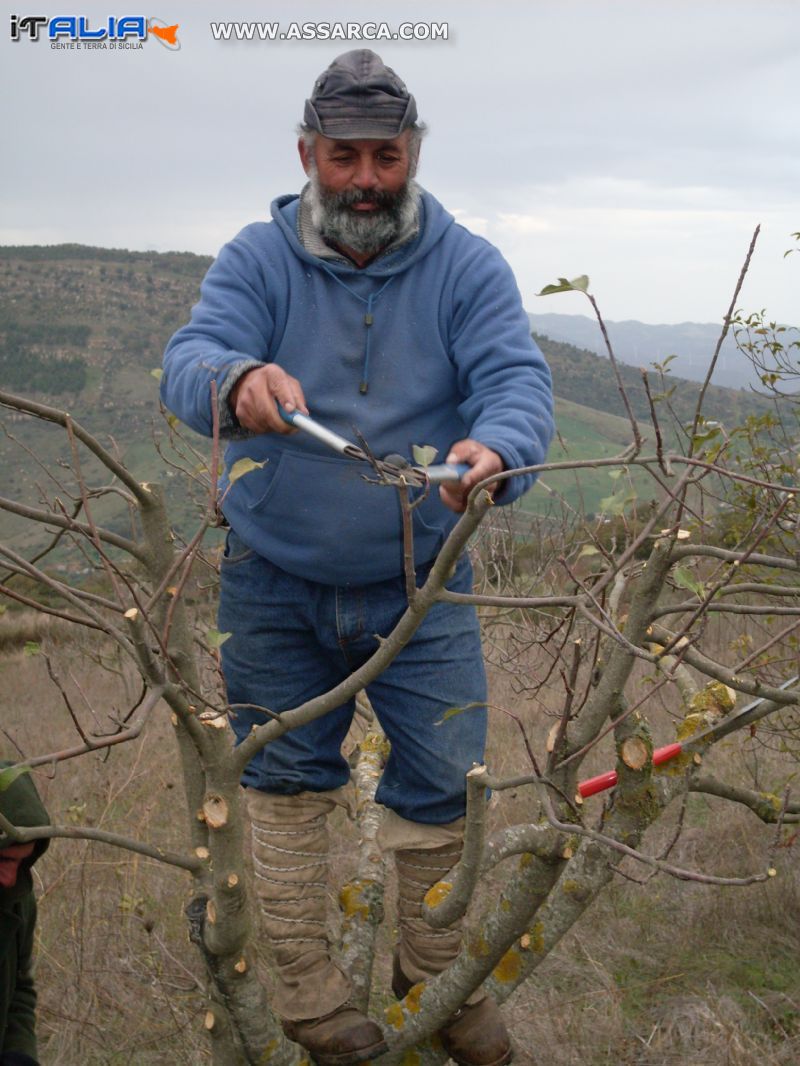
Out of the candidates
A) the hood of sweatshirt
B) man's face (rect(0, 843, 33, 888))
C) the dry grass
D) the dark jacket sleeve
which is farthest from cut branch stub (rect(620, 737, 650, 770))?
the dark jacket sleeve

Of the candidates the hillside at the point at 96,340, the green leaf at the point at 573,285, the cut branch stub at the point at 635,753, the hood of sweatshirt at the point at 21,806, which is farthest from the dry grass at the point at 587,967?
the hillside at the point at 96,340

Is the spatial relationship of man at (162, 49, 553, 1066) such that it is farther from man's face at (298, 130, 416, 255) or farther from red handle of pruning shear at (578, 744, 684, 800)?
red handle of pruning shear at (578, 744, 684, 800)

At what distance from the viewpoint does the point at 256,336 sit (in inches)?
89.2

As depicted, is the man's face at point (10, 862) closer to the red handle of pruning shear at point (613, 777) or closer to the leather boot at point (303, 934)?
the leather boot at point (303, 934)

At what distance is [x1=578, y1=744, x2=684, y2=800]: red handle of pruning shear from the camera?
2.32 meters

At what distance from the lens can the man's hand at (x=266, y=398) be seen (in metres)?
1.84

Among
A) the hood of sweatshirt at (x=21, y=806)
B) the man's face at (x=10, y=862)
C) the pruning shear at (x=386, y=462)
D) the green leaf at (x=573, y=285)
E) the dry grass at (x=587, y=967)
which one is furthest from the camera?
the dry grass at (x=587, y=967)

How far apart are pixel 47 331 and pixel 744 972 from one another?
233 feet

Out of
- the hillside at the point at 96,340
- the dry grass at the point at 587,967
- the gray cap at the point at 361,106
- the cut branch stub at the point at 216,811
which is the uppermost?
the gray cap at the point at 361,106

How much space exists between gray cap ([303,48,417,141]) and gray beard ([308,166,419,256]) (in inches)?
5.2

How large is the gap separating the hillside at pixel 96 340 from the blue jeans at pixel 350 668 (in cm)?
3842

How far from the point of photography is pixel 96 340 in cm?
6650

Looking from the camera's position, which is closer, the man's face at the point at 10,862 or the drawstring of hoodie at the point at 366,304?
the drawstring of hoodie at the point at 366,304

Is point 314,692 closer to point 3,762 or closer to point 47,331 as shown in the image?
point 3,762
